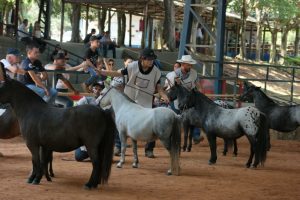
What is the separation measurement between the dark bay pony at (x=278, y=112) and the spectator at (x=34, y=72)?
5.26m

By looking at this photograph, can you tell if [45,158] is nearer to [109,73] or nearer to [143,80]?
[109,73]

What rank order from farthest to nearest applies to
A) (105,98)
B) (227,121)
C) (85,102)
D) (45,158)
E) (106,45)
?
1. (106,45)
2. (227,121)
3. (85,102)
4. (105,98)
5. (45,158)

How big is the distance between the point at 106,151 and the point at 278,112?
7.33 metres

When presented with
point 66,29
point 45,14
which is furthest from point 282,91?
point 66,29

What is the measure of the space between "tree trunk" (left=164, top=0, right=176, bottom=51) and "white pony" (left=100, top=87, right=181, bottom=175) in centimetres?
2259

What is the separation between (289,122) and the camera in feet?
50.9

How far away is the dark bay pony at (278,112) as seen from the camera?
15.4 metres

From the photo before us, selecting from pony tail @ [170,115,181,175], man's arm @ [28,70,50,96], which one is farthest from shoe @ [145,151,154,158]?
man's arm @ [28,70,50,96]

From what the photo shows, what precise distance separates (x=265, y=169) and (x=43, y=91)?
4.42 metres

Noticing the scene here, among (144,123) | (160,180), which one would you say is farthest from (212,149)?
(160,180)

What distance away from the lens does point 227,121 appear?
12180 mm

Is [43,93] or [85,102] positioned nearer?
[85,102]

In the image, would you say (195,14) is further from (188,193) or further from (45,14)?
(45,14)

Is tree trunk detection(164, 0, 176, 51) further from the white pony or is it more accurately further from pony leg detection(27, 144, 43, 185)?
pony leg detection(27, 144, 43, 185)
